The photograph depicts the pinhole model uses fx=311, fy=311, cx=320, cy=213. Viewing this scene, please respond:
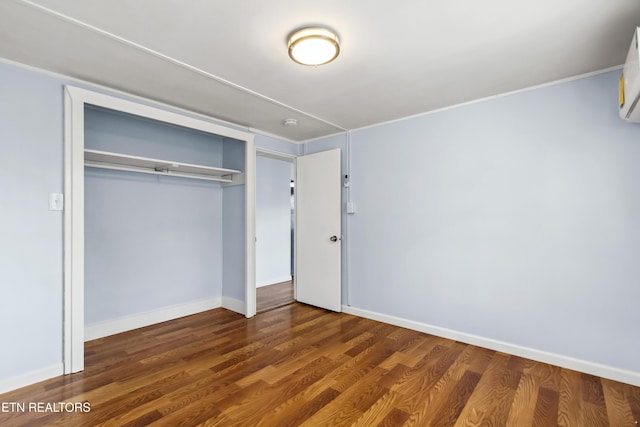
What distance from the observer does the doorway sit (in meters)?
5.58

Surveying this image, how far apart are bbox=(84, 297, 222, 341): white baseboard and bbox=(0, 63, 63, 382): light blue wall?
0.73m

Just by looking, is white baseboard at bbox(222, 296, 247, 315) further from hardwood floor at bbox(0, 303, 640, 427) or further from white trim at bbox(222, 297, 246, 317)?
hardwood floor at bbox(0, 303, 640, 427)

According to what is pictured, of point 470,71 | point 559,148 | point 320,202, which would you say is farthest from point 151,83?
point 559,148

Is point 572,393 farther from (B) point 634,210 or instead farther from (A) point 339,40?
(A) point 339,40

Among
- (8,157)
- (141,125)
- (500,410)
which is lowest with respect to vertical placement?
(500,410)

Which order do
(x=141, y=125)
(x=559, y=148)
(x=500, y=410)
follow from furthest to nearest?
1. (x=141, y=125)
2. (x=559, y=148)
3. (x=500, y=410)

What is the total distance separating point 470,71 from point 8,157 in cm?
362

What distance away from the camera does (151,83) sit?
273 cm

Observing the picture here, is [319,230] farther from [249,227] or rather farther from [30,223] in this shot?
[30,223]

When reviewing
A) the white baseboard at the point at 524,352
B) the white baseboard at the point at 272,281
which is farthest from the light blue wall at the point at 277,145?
the white baseboard at the point at 524,352

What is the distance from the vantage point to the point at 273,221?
19.2 ft

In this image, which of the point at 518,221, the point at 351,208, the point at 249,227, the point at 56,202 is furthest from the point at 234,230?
the point at 518,221

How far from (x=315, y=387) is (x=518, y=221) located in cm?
230

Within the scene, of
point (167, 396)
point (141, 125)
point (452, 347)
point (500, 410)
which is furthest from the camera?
point (141, 125)
